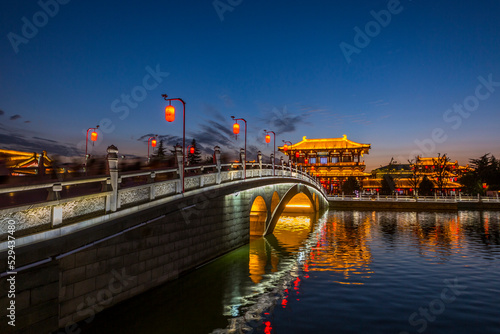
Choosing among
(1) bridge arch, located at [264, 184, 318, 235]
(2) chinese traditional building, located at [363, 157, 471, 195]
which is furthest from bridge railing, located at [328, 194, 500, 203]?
(1) bridge arch, located at [264, 184, 318, 235]

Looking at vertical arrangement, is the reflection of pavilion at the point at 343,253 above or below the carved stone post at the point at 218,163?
below

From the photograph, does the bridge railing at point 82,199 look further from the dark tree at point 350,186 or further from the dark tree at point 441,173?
the dark tree at point 441,173

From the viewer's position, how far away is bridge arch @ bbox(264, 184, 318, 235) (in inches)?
947

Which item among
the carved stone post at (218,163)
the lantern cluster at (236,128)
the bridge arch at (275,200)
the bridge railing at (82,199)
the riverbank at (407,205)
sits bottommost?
the riverbank at (407,205)

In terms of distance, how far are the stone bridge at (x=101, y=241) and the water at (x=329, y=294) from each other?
63 cm

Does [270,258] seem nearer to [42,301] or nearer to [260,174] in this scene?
[260,174]

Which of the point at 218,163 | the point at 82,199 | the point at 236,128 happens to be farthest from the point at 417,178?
the point at 82,199

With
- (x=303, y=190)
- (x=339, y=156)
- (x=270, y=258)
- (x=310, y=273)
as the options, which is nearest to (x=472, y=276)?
(x=310, y=273)

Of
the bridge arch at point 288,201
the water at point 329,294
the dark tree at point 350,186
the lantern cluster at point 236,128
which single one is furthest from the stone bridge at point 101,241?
the dark tree at point 350,186

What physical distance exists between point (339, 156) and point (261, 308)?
5627 centimetres

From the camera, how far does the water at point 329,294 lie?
28.1 ft

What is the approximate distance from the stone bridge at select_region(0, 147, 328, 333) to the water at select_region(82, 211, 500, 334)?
0.63 meters

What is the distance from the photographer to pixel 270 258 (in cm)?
1706

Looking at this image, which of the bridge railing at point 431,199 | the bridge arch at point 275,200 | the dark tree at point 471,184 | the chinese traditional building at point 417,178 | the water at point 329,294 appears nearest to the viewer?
the water at point 329,294
